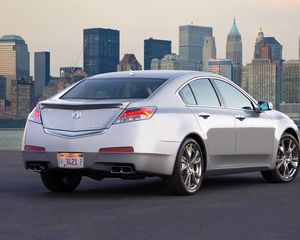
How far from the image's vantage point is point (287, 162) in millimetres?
12570

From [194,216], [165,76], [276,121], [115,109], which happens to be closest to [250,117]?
[276,121]

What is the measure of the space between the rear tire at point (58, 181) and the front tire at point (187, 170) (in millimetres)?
1380

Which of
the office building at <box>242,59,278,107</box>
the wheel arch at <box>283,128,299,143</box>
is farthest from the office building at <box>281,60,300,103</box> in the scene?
the wheel arch at <box>283,128,299,143</box>

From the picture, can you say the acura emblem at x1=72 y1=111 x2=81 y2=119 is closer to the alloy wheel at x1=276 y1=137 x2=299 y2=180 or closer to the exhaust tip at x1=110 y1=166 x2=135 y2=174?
the exhaust tip at x1=110 y1=166 x2=135 y2=174

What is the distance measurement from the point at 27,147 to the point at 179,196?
1.83 metres

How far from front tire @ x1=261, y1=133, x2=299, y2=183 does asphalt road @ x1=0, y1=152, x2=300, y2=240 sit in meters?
0.16

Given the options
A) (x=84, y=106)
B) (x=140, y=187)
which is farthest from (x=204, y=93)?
(x=84, y=106)

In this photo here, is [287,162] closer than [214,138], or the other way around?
[214,138]

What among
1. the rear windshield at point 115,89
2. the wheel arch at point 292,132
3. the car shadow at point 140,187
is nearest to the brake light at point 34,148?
the car shadow at point 140,187

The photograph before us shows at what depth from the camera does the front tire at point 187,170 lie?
10.3 m

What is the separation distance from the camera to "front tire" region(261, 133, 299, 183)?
490 inches

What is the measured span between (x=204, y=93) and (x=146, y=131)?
Result: 5.02 feet

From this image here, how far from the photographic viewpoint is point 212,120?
11.0 metres

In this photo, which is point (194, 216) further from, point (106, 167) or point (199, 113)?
point (199, 113)
